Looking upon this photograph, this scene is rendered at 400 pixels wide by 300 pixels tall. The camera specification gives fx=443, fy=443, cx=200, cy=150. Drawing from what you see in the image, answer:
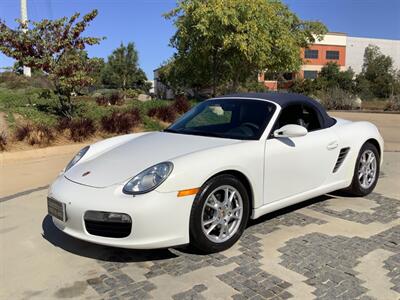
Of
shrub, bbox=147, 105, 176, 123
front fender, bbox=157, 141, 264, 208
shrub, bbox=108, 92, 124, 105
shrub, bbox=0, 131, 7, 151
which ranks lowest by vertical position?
shrub, bbox=0, 131, 7, 151

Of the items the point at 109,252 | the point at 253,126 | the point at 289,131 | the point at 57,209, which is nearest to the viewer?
the point at 57,209

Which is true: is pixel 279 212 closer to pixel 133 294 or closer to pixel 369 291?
pixel 369 291

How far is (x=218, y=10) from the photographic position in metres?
13.7

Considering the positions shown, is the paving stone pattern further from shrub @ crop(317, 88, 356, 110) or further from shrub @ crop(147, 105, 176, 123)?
shrub @ crop(317, 88, 356, 110)

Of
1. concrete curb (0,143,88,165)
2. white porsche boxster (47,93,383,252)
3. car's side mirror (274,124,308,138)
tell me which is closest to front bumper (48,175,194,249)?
white porsche boxster (47,93,383,252)

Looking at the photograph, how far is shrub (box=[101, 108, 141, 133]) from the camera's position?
11.5 metres

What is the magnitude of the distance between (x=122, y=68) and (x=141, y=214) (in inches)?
2132

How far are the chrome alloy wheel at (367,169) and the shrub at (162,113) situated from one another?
850 cm

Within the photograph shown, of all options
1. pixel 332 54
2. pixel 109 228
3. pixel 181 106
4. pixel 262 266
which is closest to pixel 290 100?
pixel 262 266

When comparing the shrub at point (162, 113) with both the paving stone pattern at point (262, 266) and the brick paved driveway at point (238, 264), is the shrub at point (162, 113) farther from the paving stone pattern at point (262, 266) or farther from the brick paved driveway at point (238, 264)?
the paving stone pattern at point (262, 266)

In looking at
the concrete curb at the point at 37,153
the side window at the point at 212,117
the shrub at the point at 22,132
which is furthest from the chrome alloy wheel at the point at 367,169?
the shrub at the point at 22,132

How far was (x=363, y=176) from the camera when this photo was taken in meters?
5.64

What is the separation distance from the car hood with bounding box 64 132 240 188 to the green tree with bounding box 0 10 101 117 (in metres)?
7.96

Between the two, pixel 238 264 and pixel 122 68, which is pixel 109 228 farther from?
pixel 122 68
